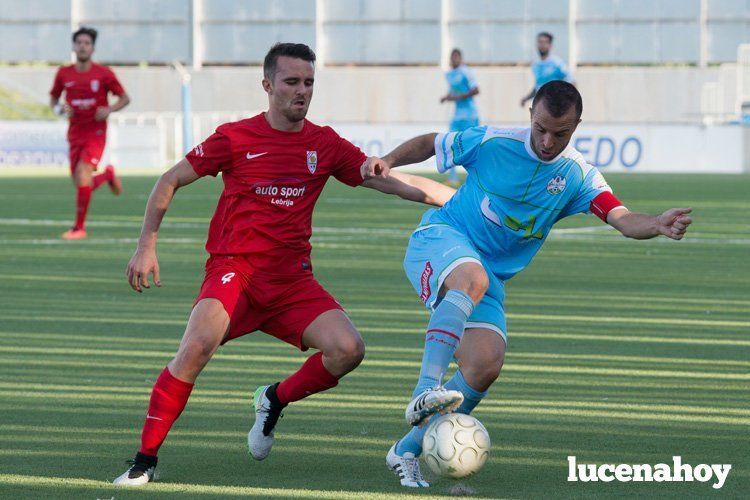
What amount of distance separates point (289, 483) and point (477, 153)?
1621 millimetres

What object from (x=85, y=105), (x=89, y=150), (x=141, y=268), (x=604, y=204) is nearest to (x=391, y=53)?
(x=85, y=105)

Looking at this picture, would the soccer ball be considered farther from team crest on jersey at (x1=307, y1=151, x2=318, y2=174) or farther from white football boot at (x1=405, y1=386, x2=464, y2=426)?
team crest on jersey at (x1=307, y1=151, x2=318, y2=174)

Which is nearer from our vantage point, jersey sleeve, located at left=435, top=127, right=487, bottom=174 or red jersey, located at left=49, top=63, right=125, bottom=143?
jersey sleeve, located at left=435, top=127, right=487, bottom=174

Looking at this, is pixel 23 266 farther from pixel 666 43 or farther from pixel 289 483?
pixel 666 43

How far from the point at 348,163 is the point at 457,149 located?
1.47ft

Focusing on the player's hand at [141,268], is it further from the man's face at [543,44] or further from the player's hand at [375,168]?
the man's face at [543,44]

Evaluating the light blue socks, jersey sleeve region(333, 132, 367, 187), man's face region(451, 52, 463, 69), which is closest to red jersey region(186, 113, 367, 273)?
jersey sleeve region(333, 132, 367, 187)

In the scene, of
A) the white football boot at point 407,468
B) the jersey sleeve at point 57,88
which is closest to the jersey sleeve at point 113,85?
the jersey sleeve at point 57,88

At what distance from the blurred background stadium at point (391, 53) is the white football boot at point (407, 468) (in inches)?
1402

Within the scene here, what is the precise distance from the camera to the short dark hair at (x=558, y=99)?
18.3 feet

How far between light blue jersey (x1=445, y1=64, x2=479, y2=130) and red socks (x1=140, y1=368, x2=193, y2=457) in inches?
861

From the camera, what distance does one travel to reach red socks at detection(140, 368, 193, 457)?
526cm

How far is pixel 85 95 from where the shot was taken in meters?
16.5

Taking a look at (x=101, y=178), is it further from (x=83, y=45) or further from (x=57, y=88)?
(x=83, y=45)
